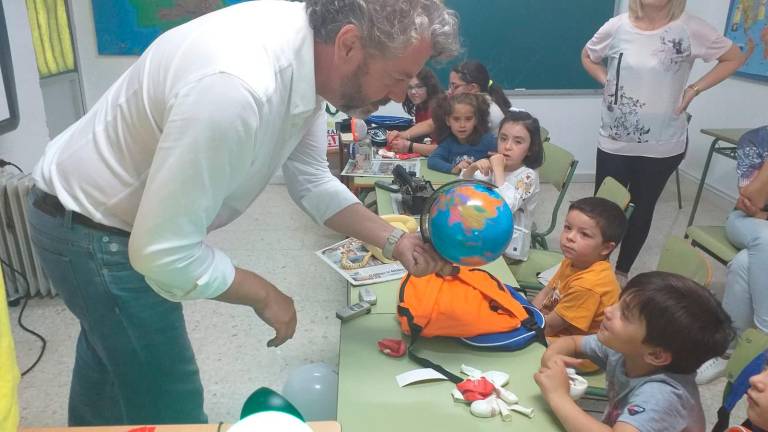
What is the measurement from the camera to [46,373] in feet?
7.62

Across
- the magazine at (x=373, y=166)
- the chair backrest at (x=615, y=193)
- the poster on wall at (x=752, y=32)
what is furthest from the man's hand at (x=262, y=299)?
the poster on wall at (x=752, y=32)

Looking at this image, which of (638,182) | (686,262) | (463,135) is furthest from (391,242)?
(638,182)

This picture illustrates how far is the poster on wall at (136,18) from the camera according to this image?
14.7 ft

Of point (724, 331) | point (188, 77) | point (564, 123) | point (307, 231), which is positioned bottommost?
point (307, 231)

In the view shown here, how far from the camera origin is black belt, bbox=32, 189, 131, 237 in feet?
3.59

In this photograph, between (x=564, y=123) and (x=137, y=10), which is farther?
(x=564, y=123)

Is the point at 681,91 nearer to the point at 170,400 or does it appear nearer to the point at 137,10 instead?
the point at 170,400

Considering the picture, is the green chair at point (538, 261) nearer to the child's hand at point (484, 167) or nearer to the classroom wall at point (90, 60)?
the child's hand at point (484, 167)

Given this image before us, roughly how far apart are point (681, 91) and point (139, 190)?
2.70 metres

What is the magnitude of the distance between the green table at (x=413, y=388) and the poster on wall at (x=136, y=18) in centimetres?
390

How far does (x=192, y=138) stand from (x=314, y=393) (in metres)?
1.07

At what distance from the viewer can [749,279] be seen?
241 centimetres

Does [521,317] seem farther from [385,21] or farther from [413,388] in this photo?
[385,21]

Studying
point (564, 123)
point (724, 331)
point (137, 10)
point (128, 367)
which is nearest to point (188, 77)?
point (128, 367)
